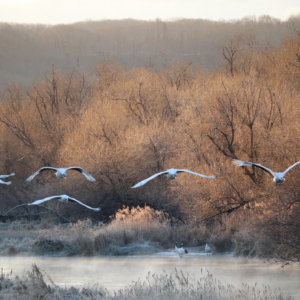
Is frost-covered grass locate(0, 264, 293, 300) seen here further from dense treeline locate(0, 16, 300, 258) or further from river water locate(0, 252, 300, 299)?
dense treeline locate(0, 16, 300, 258)

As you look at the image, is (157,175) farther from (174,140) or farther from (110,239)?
(174,140)

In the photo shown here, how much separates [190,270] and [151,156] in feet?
51.1

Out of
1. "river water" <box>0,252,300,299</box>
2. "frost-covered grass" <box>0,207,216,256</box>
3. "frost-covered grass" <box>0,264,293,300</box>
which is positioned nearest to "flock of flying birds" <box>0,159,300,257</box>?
"river water" <box>0,252,300,299</box>

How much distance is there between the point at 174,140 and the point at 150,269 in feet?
49.1

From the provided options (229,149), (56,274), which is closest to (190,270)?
(56,274)

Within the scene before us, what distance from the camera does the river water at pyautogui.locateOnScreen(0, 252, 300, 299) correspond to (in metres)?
18.0

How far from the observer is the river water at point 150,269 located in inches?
710

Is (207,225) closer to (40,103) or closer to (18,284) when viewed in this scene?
(18,284)

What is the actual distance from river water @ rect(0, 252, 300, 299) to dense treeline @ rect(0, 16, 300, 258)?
1096mm

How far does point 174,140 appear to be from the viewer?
35312 millimetres

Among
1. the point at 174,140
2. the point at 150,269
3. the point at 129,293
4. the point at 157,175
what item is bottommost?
the point at 150,269

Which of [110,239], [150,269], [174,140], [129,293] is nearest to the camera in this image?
[129,293]

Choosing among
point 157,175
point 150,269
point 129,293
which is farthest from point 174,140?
point 129,293

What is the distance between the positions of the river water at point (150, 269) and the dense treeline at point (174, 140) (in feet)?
3.59
